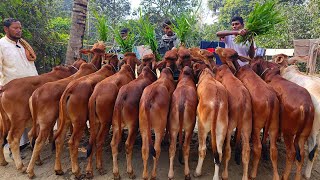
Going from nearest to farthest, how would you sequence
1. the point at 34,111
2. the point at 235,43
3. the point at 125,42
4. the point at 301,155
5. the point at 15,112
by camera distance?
the point at 301,155, the point at 34,111, the point at 15,112, the point at 235,43, the point at 125,42

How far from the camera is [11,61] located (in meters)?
5.99

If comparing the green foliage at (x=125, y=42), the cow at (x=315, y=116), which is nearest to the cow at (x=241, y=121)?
the cow at (x=315, y=116)

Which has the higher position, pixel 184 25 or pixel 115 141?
pixel 184 25

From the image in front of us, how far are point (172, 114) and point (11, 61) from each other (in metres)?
3.83

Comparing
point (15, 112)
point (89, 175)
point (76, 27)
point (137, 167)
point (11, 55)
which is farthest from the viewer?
point (76, 27)

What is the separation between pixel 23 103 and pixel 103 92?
1.61 metres

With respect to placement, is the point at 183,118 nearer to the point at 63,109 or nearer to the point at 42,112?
the point at 63,109

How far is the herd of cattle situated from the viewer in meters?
4.44

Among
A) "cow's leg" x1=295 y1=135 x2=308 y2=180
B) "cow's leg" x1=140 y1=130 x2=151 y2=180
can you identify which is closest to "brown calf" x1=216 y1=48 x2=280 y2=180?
"cow's leg" x1=295 y1=135 x2=308 y2=180

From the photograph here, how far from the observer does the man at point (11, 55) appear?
594 centimetres

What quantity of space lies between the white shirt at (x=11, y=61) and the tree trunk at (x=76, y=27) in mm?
2077

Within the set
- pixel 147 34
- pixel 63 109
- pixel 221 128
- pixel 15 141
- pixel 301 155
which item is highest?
pixel 147 34

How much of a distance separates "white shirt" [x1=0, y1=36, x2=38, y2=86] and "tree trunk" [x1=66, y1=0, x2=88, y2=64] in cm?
208

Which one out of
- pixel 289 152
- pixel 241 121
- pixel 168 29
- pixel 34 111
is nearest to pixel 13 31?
pixel 34 111
